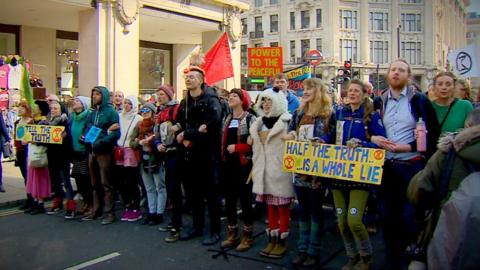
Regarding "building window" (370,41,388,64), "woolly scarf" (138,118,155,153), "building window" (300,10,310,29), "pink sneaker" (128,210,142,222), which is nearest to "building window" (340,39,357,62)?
"building window" (370,41,388,64)

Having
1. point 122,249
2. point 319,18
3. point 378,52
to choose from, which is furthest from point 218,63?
point 378,52

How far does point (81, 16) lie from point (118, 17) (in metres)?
1.39

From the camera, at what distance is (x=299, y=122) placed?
5527mm

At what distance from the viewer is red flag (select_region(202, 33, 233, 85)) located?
9961mm

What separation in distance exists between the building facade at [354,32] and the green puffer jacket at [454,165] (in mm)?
60332

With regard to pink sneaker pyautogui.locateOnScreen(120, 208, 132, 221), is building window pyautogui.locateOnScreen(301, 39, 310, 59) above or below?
above

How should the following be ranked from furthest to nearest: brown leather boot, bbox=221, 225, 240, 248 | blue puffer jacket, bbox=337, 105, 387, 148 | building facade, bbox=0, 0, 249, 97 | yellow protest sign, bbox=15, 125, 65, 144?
building facade, bbox=0, 0, 249, 97
yellow protest sign, bbox=15, 125, 65, 144
brown leather boot, bbox=221, 225, 240, 248
blue puffer jacket, bbox=337, 105, 387, 148

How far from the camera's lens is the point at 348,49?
65000mm

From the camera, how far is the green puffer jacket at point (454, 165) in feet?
8.91

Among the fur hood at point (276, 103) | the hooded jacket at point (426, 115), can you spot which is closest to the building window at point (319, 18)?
the fur hood at point (276, 103)

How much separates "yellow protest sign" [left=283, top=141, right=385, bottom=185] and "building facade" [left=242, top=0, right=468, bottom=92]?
58300mm

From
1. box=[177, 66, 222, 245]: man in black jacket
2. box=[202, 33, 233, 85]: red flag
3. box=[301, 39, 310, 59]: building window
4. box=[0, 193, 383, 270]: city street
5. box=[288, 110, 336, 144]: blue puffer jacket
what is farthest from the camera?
box=[301, 39, 310, 59]: building window

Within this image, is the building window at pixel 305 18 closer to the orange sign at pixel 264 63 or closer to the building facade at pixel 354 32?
the building facade at pixel 354 32

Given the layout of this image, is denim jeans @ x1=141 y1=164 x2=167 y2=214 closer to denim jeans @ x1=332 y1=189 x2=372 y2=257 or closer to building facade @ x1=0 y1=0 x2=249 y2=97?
denim jeans @ x1=332 y1=189 x2=372 y2=257
